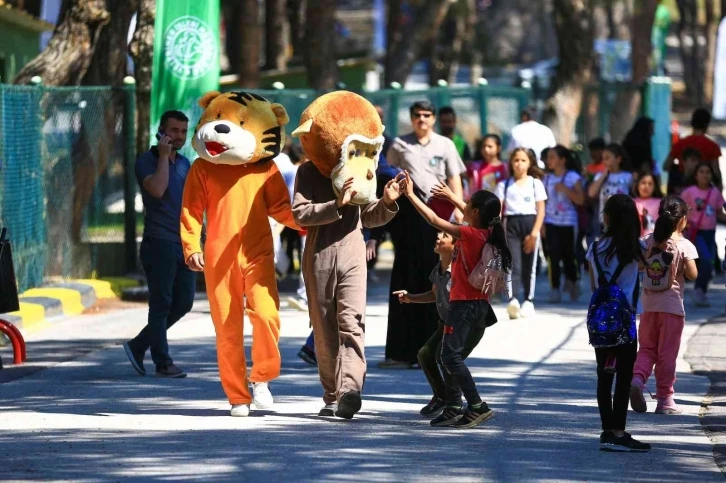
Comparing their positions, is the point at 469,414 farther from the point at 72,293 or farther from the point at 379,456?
the point at 72,293

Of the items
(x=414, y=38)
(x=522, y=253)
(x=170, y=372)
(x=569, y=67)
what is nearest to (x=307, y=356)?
(x=170, y=372)

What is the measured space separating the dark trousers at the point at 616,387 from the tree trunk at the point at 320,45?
687 inches

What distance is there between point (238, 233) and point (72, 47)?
9056 mm

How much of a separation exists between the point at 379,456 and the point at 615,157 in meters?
8.66

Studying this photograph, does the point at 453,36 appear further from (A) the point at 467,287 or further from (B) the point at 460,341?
(B) the point at 460,341

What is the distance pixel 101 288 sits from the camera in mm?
15992

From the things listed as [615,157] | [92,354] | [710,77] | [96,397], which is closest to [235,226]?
[96,397]

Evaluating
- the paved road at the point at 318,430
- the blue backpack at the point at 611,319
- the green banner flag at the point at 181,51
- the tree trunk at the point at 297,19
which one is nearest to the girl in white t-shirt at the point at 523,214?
the paved road at the point at 318,430

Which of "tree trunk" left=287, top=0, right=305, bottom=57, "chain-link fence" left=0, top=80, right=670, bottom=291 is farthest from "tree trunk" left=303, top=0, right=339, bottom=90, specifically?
"tree trunk" left=287, top=0, right=305, bottom=57

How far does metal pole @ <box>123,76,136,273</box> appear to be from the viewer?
16.9m

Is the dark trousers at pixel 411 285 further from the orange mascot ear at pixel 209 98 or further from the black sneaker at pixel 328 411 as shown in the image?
the orange mascot ear at pixel 209 98

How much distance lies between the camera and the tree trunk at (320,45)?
25578 millimetres

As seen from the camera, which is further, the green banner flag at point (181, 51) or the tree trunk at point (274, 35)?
the tree trunk at point (274, 35)

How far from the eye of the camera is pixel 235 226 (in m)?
A: 8.99
